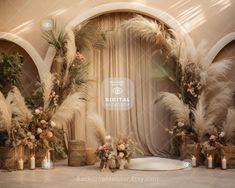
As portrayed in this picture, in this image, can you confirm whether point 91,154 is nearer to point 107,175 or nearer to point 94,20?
A: point 107,175

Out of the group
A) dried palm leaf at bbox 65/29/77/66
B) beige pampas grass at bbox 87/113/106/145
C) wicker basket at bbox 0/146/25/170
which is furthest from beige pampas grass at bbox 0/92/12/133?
dried palm leaf at bbox 65/29/77/66

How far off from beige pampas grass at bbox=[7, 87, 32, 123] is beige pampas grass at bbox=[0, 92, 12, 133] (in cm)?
12

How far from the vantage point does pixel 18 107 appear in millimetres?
4805

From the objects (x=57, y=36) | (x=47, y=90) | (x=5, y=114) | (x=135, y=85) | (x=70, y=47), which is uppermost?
(x=57, y=36)

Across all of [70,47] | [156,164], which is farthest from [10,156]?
[156,164]

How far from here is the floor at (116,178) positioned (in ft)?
12.4

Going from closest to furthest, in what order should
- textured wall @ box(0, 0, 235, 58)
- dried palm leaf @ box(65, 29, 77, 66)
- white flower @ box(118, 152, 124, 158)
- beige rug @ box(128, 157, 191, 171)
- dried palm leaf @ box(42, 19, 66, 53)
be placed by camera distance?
1. white flower @ box(118, 152, 124, 158)
2. beige rug @ box(128, 157, 191, 171)
3. dried palm leaf @ box(65, 29, 77, 66)
4. dried palm leaf @ box(42, 19, 66, 53)
5. textured wall @ box(0, 0, 235, 58)

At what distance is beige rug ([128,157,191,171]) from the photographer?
15.5 feet

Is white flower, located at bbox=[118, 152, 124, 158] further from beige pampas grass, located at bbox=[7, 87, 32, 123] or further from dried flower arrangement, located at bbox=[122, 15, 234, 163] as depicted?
beige pampas grass, located at bbox=[7, 87, 32, 123]

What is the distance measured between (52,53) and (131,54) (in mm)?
1290

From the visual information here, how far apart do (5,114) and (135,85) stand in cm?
224

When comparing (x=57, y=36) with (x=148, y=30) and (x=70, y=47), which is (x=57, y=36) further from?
(x=148, y=30)

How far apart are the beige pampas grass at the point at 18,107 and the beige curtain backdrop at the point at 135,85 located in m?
1.32

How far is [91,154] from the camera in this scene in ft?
16.8
